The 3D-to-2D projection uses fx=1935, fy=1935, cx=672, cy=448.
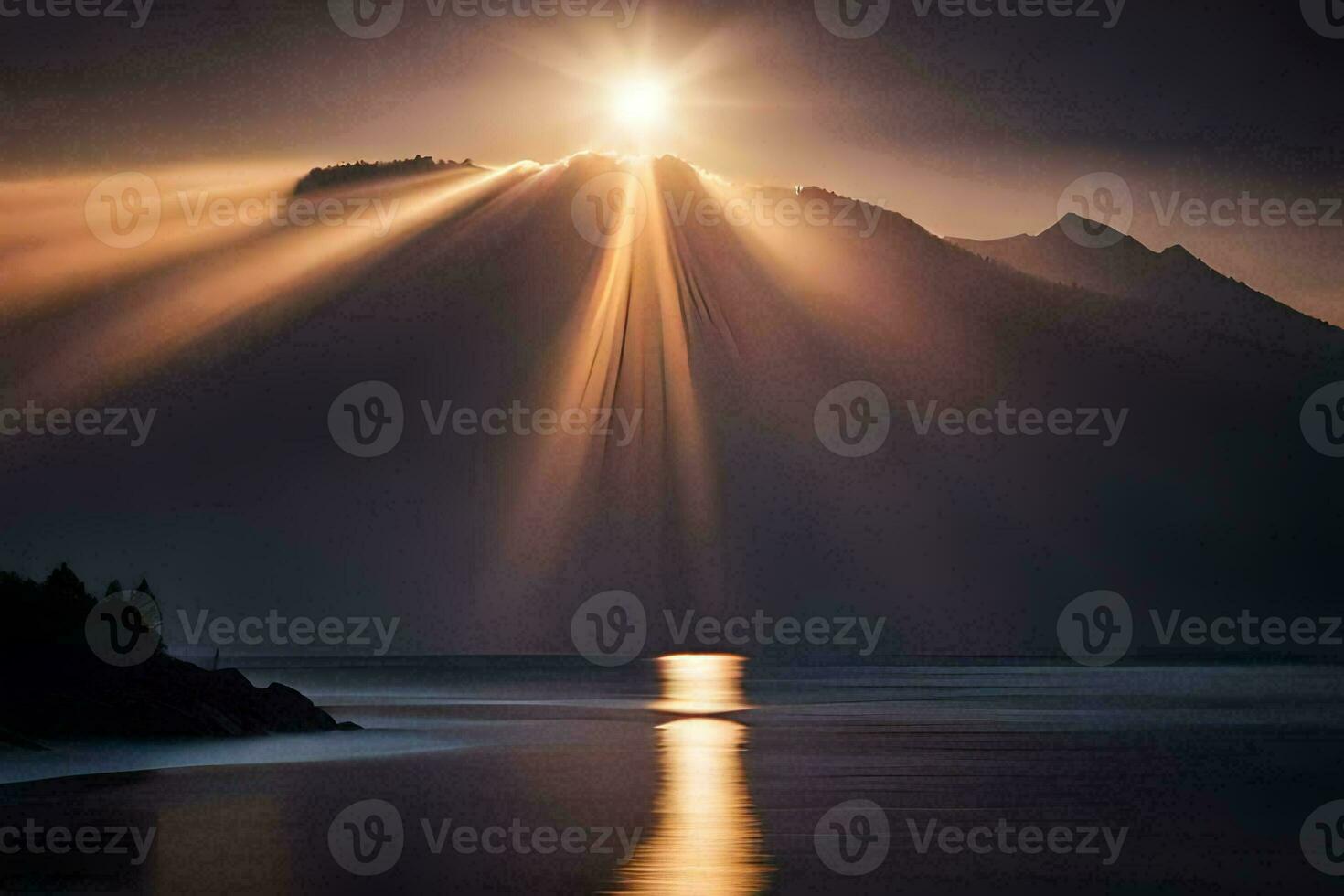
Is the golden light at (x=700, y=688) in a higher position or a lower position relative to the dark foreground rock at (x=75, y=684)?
higher

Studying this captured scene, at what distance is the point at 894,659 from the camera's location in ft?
632

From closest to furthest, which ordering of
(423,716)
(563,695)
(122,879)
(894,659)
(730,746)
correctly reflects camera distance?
(122,879)
(730,746)
(423,716)
(563,695)
(894,659)

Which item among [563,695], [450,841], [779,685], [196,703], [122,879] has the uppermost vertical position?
[779,685]

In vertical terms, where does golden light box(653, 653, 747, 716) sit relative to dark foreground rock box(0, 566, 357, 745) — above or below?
above

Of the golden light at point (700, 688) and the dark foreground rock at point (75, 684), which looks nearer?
the dark foreground rock at point (75, 684)

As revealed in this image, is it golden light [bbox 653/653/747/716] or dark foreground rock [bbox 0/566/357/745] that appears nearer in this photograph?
dark foreground rock [bbox 0/566/357/745]

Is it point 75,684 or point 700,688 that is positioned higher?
point 700,688

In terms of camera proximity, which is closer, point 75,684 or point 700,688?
point 75,684

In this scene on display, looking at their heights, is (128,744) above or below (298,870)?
above

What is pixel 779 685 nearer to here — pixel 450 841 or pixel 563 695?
pixel 563 695

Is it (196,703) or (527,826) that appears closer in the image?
(527,826)

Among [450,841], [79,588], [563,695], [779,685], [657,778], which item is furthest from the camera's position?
[779,685]

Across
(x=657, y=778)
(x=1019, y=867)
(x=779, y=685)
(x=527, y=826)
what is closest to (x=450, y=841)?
(x=527, y=826)

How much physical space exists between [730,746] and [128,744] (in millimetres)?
17220
